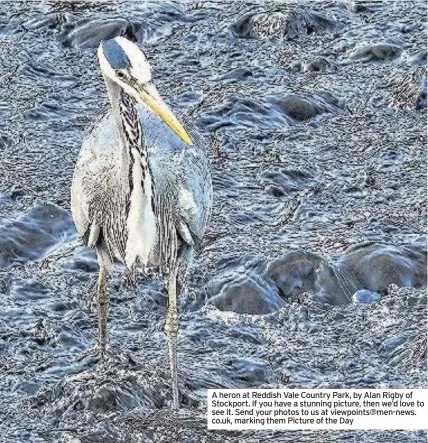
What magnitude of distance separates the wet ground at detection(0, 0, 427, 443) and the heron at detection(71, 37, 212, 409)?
1.02 ft

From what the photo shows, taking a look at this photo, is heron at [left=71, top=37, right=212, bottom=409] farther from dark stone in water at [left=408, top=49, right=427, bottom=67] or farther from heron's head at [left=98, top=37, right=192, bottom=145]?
dark stone in water at [left=408, top=49, right=427, bottom=67]

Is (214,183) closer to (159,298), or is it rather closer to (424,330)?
(159,298)

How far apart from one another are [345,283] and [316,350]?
0.54 metres

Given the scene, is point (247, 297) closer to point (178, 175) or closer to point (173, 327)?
point (173, 327)

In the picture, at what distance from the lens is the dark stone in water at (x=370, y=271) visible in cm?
738

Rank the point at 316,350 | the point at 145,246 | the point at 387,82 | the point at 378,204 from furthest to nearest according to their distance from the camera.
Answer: the point at 387,82 → the point at 378,204 → the point at 316,350 → the point at 145,246

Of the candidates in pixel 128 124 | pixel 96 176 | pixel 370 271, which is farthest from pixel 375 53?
pixel 128 124

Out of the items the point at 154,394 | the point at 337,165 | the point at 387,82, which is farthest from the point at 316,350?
the point at 387,82

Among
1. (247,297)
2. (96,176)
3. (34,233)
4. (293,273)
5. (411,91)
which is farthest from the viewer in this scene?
(411,91)

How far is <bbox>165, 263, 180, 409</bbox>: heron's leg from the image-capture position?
259 inches

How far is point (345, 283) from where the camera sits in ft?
24.3

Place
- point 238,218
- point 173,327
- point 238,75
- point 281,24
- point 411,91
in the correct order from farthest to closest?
1. point 281,24
2. point 238,75
3. point 411,91
4. point 238,218
5. point 173,327

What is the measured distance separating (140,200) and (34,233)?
1.64 m

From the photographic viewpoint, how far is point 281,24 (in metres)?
9.91
